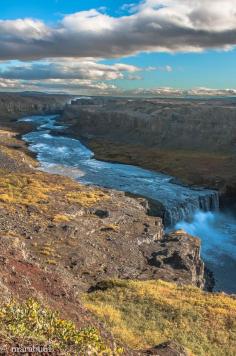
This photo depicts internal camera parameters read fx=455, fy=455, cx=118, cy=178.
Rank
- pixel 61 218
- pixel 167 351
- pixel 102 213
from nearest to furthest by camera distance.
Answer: pixel 167 351 < pixel 61 218 < pixel 102 213

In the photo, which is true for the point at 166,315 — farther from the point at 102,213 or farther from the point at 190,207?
the point at 190,207

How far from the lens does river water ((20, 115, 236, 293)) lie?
62188 mm

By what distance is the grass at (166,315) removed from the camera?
25.0 metres

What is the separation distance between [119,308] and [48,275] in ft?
23.8

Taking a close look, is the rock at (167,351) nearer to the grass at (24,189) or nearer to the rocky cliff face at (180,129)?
the grass at (24,189)

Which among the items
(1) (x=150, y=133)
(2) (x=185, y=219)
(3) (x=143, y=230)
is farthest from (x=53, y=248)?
(1) (x=150, y=133)

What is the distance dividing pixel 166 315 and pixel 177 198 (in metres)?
55.3

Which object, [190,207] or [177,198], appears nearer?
[190,207]

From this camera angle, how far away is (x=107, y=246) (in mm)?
50344

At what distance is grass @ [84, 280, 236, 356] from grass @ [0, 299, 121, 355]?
28.4 feet

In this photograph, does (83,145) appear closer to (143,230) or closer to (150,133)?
(150,133)

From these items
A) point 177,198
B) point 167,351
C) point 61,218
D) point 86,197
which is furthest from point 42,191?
point 167,351

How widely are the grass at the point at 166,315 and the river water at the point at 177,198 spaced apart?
21112 mm

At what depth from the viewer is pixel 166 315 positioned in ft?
94.1
